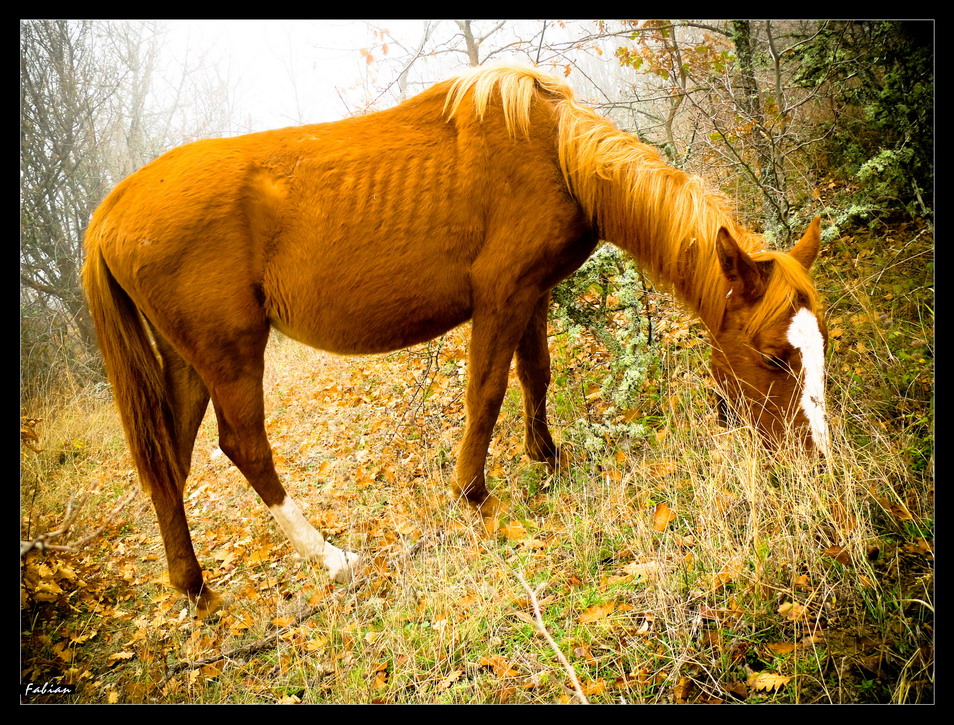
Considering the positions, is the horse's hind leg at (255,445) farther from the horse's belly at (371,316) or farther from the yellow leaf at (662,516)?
the yellow leaf at (662,516)

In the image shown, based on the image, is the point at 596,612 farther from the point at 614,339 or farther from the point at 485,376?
A: the point at 614,339

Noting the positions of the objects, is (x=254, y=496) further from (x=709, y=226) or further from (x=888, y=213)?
(x=888, y=213)

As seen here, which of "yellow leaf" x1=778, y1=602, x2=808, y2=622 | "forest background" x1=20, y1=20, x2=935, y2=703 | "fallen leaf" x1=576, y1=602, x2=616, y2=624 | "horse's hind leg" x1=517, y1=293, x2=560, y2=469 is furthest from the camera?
"horse's hind leg" x1=517, y1=293, x2=560, y2=469

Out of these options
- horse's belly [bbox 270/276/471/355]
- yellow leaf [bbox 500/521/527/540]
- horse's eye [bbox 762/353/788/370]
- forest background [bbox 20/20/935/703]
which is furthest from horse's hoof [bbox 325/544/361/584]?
horse's eye [bbox 762/353/788/370]

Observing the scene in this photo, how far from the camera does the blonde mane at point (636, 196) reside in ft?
8.61

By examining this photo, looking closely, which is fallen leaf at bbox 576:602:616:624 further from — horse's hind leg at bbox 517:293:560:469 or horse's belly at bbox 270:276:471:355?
horse's belly at bbox 270:276:471:355

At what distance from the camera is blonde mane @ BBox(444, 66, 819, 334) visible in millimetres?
2626

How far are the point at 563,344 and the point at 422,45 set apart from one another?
2358 mm

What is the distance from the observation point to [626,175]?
270cm

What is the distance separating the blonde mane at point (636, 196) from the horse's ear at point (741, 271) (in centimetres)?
5

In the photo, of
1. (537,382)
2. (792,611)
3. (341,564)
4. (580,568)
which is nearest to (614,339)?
(537,382)

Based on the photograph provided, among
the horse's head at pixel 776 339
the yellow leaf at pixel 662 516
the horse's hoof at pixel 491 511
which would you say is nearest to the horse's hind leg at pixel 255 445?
the horse's hoof at pixel 491 511

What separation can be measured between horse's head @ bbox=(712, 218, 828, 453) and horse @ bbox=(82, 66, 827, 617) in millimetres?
14
